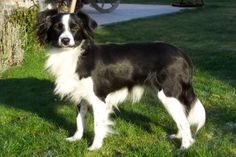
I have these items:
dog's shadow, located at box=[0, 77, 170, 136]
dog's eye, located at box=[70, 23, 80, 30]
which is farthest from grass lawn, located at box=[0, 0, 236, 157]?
dog's eye, located at box=[70, 23, 80, 30]

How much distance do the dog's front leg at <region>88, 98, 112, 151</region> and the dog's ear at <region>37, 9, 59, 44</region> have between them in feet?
2.91

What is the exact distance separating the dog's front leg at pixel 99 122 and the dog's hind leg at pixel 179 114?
619 mm

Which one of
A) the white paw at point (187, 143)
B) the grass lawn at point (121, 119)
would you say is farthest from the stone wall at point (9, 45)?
the white paw at point (187, 143)

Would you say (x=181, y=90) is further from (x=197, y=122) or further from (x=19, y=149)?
(x=19, y=149)

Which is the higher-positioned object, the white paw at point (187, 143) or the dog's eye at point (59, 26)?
the dog's eye at point (59, 26)

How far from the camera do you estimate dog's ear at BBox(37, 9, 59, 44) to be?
5.38 m

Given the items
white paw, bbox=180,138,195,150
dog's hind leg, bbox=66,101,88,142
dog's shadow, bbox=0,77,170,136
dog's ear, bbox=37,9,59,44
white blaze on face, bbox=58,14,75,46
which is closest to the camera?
white blaze on face, bbox=58,14,75,46

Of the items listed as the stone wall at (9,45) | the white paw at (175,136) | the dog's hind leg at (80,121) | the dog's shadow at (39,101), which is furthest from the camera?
the stone wall at (9,45)

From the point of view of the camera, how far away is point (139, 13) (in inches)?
833

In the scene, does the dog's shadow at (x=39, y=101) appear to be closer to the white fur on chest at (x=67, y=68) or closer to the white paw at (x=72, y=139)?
the white paw at (x=72, y=139)

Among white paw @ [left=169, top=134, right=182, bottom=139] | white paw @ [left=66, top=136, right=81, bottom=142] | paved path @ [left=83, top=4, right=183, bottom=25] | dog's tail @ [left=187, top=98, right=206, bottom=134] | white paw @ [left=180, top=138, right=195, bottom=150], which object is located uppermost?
dog's tail @ [left=187, top=98, right=206, bottom=134]

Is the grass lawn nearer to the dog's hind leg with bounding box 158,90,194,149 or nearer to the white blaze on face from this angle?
the dog's hind leg with bounding box 158,90,194,149

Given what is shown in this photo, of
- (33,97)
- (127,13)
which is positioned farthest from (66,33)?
(127,13)

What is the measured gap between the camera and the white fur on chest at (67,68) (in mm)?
5500
